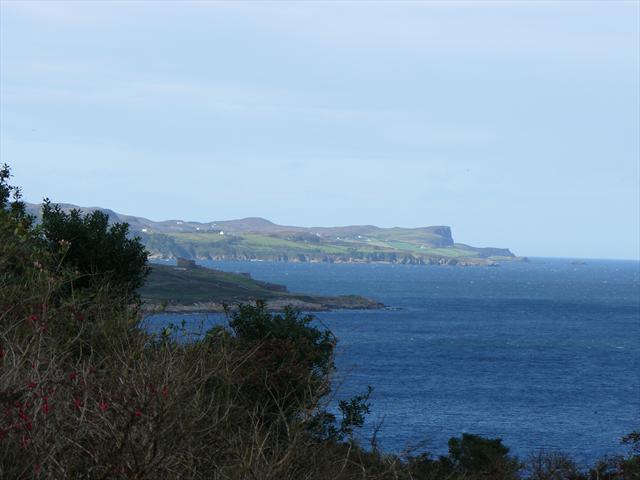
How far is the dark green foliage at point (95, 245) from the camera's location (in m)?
31.5

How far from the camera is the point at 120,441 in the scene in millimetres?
9547

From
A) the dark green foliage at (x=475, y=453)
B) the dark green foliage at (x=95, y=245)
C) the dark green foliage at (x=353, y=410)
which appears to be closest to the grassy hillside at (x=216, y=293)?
the dark green foliage at (x=95, y=245)

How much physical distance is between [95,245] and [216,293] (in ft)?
422

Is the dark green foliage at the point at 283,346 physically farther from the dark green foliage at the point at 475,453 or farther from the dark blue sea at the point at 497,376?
the dark green foliage at the point at 475,453

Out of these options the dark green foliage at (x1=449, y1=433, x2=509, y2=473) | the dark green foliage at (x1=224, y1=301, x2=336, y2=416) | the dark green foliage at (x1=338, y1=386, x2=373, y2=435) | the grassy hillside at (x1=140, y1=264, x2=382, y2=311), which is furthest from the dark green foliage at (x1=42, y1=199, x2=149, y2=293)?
the grassy hillside at (x1=140, y1=264, x2=382, y2=311)

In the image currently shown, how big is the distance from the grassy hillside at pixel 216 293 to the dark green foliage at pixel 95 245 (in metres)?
105

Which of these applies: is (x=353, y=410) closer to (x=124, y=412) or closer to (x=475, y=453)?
(x=475, y=453)

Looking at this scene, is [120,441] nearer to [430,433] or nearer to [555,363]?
[430,433]

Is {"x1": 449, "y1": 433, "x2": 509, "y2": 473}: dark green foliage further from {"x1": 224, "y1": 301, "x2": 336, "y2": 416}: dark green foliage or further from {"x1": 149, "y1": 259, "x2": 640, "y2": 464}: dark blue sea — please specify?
{"x1": 224, "y1": 301, "x2": 336, "y2": 416}: dark green foliage

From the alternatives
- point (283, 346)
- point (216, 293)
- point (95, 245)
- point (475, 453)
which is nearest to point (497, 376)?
point (475, 453)

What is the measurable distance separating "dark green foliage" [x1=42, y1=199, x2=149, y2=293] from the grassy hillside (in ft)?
343

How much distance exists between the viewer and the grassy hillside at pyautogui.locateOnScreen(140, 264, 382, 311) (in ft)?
485

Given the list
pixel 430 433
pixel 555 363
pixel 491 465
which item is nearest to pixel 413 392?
pixel 430 433

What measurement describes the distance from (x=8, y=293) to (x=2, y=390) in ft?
21.6
